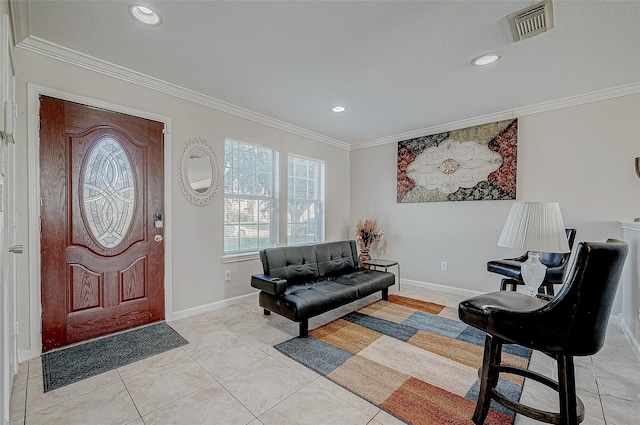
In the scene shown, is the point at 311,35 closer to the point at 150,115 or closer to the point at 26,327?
the point at 150,115

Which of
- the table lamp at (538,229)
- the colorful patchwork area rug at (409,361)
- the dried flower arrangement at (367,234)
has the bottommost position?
the colorful patchwork area rug at (409,361)

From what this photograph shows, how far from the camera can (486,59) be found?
2.44 m

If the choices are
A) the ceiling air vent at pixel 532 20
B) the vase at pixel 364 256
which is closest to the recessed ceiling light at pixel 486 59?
the ceiling air vent at pixel 532 20

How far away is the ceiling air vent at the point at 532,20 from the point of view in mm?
1797

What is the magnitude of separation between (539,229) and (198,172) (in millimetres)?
3206

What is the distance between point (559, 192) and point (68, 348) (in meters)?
5.30

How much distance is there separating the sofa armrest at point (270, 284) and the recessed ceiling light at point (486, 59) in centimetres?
270

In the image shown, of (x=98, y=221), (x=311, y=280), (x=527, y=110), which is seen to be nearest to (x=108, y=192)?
(x=98, y=221)

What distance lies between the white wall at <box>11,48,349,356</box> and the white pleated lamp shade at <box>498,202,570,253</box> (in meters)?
3.01

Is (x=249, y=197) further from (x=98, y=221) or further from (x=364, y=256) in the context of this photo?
(x=364, y=256)

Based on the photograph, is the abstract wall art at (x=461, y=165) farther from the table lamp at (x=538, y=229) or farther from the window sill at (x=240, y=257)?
the window sill at (x=240, y=257)

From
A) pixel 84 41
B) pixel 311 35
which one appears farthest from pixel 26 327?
pixel 311 35

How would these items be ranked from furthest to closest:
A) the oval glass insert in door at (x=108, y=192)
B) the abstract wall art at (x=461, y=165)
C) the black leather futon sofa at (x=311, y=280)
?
the abstract wall art at (x=461, y=165), the black leather futon sofa at (x=311, y=280), the oval glass insert in door at (x=108, y=192)

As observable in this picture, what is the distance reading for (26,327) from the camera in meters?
2.22
